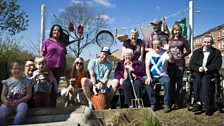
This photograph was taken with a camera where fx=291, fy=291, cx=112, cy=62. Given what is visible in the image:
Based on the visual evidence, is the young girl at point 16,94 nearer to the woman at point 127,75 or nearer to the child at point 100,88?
the child at point 100,88

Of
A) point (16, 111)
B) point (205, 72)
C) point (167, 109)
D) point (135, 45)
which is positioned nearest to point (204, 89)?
point (205, 72)

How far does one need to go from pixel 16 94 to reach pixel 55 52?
1.41 meters

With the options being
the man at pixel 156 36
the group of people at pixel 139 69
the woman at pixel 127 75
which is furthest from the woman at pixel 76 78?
the man at pixel 156 36

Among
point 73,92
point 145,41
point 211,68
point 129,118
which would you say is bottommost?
point 129,118

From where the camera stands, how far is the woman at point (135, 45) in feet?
18.5

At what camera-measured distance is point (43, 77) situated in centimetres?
448

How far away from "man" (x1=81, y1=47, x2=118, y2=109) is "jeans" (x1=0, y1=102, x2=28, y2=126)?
140 centimetres

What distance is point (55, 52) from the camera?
5.22 m

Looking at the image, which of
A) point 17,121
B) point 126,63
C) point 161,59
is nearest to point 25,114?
point 17,121

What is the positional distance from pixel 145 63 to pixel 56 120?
86.9 inches

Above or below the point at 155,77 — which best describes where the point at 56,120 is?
below

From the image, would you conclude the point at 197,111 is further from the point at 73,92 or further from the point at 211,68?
the point at 73,92

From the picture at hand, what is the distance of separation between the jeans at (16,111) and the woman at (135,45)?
2502 millimetres

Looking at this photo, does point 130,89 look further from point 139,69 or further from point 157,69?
point 157,69
